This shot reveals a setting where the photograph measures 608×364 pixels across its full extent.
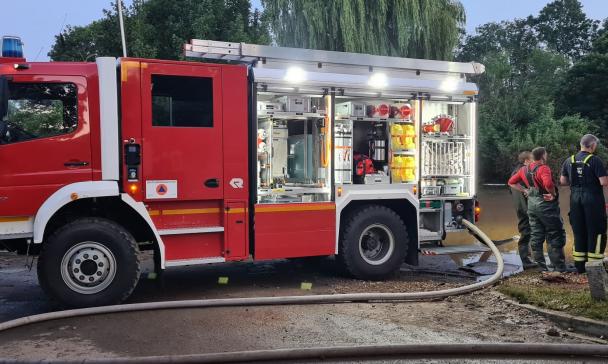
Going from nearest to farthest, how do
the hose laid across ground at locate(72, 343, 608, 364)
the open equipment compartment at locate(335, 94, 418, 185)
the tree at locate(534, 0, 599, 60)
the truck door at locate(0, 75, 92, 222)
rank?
the hose laid across ground at locate(72, 343, 608, 364), the truck door at locate(0, 75, 92, 222), the open equipment compartment at locate(335, 94, 418, 185), the tree at locate(534, 0, 599, 60)

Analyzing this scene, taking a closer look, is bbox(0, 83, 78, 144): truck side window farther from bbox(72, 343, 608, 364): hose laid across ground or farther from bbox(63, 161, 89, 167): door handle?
bbox(72, 343, 608, 364): hose laid across ground

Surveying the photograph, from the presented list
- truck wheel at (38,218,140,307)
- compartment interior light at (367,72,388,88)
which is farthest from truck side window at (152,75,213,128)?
compartment interior light at (367,72,388,88)

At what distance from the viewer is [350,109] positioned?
777cm

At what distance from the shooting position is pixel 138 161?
246 inches

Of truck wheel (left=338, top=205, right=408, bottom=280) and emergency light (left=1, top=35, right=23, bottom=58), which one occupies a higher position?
emergency light (left=1, top=35, right=23, bottom=58)

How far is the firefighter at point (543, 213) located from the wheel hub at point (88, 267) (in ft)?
18.2

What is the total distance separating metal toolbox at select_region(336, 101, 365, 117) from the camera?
303 inches

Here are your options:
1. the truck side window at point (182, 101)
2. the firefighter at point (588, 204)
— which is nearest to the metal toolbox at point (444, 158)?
the firefighter at point (588, 204)

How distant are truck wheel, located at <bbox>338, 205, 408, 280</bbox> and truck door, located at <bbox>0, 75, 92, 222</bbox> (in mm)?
3342

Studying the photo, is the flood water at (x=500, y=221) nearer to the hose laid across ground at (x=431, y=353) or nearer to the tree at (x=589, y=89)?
the hose laid across ground at (x=431, y=353)

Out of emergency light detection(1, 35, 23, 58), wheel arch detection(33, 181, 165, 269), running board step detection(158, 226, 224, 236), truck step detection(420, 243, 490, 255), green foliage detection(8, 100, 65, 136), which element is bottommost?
truck step detection(420, 243, 490, 255)

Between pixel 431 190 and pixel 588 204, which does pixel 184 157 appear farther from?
pixel 588 204

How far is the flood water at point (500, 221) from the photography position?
36.6 feet

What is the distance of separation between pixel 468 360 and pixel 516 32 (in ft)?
248
